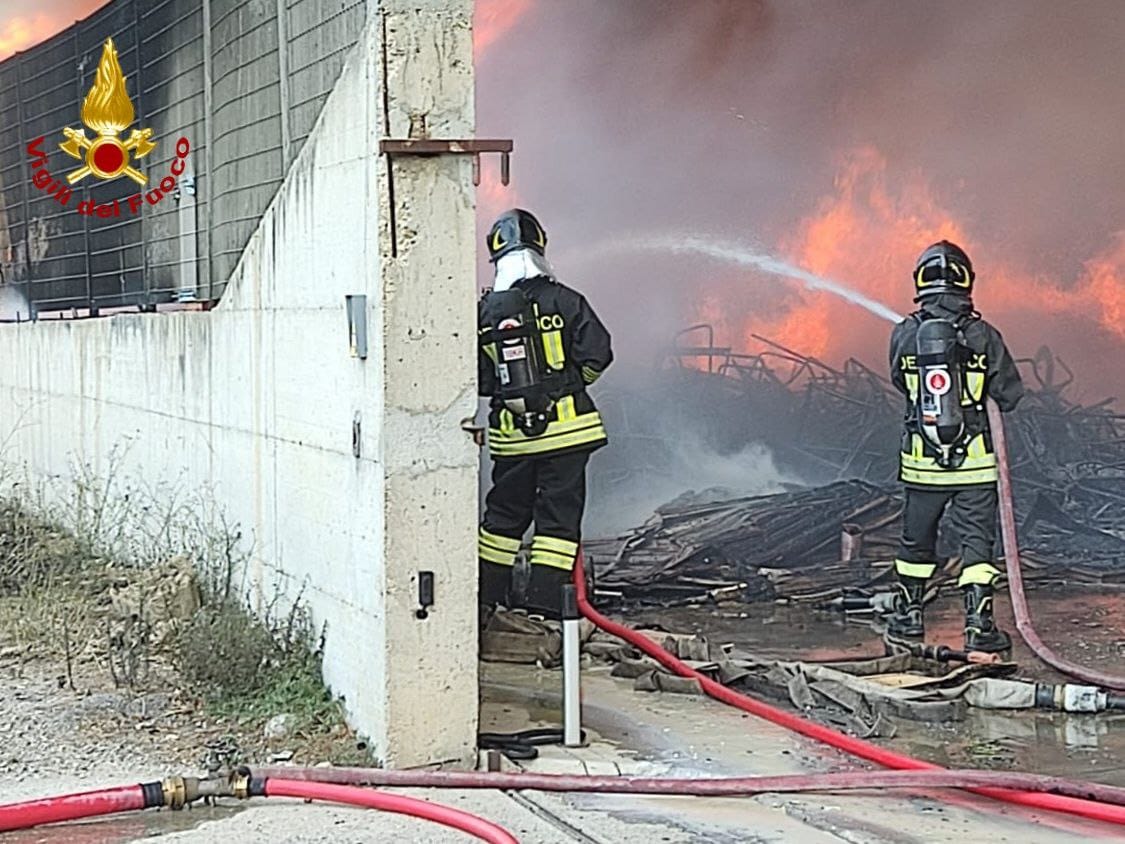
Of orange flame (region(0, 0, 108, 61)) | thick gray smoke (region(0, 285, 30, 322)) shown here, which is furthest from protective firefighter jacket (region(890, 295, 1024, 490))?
thick gray smoke (region(0, 285, 30, 322))

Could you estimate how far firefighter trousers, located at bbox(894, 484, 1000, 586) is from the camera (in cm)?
845

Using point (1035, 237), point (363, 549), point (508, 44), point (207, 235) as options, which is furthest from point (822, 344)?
point (363, 549)

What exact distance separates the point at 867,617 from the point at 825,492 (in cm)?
231

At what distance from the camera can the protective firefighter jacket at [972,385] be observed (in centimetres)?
855

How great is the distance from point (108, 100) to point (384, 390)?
4.90 metres

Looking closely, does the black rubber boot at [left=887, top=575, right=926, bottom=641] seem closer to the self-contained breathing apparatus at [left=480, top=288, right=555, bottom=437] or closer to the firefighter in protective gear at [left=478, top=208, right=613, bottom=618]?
the firefighter in protective gear at [left=478, top=208, right=613, bottom=618]

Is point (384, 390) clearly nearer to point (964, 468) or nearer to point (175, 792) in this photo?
point (175, 792)

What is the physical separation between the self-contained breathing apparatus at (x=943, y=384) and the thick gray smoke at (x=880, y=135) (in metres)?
3.56

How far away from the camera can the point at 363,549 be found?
5820 millimetres

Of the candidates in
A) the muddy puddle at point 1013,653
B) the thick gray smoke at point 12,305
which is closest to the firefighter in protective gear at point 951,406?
the muddy puddle at point 1013,653

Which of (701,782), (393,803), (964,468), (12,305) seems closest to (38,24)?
(12,305)

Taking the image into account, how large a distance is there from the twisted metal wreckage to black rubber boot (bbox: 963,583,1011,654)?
1.26 m

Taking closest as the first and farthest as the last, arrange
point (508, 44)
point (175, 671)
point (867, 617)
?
point (175, 671) → point (867, 617) → point (508, 44)

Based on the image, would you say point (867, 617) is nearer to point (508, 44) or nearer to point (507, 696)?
point (507, 696)
